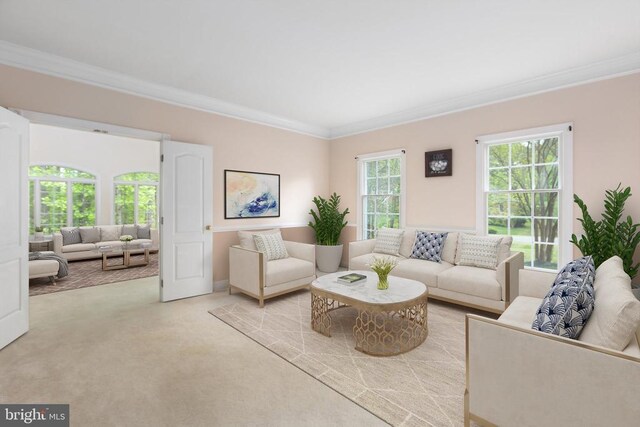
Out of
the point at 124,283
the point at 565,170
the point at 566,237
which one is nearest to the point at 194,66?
the point at 124,283

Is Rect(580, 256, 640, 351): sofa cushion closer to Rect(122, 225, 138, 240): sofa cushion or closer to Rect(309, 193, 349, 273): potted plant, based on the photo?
Rect(309, 193, 349, 273): potted plant

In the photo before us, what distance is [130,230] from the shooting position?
25.5 feet

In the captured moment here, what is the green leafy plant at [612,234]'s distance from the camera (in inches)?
122

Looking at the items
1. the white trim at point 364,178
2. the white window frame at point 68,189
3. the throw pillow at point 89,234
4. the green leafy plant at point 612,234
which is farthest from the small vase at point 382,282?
the white window frame at point 68,189

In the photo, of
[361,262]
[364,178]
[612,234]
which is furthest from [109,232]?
[612,234]

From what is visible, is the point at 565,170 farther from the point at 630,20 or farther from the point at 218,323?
the point at 218,323

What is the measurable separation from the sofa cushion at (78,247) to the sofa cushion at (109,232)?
0.49 m

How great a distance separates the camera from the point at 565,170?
3.72 meters

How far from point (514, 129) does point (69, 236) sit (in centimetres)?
883

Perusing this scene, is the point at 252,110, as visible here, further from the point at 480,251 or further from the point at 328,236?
the point at 480,251

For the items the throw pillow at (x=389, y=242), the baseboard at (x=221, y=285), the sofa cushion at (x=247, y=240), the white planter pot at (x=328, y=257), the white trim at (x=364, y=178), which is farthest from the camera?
the white planter pot at (x=328, y=257)

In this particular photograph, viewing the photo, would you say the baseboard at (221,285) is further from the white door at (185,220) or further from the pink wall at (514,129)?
the pink wall at (514,129)

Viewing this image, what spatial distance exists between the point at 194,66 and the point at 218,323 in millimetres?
2874

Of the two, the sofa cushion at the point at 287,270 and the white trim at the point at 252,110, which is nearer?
the white trim at the point at 252,110
